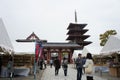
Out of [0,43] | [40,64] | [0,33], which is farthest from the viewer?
[40,64]

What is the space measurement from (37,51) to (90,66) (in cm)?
233

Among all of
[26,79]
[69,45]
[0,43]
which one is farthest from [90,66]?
[69,45]

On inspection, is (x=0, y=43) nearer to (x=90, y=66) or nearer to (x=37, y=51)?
(x=37, y=51)

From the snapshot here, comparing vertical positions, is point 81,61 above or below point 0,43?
below

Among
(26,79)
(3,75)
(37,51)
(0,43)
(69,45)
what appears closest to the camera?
(37,51)

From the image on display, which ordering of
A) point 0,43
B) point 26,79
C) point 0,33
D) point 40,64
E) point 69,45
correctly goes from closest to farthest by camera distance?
point 0,43
point 0,33
point 26,79
point 40,64
point 69,45

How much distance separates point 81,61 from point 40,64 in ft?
48.6

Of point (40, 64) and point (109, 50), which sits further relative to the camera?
point (40, 64)

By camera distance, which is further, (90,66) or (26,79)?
(26,79)

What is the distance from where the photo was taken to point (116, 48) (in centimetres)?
1811

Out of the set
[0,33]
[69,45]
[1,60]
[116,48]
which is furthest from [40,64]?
[69,45]

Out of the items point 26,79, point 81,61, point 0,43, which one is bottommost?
point 26,79

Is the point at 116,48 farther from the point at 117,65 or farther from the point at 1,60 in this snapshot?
the point at 1,60

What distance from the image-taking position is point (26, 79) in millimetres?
17438
